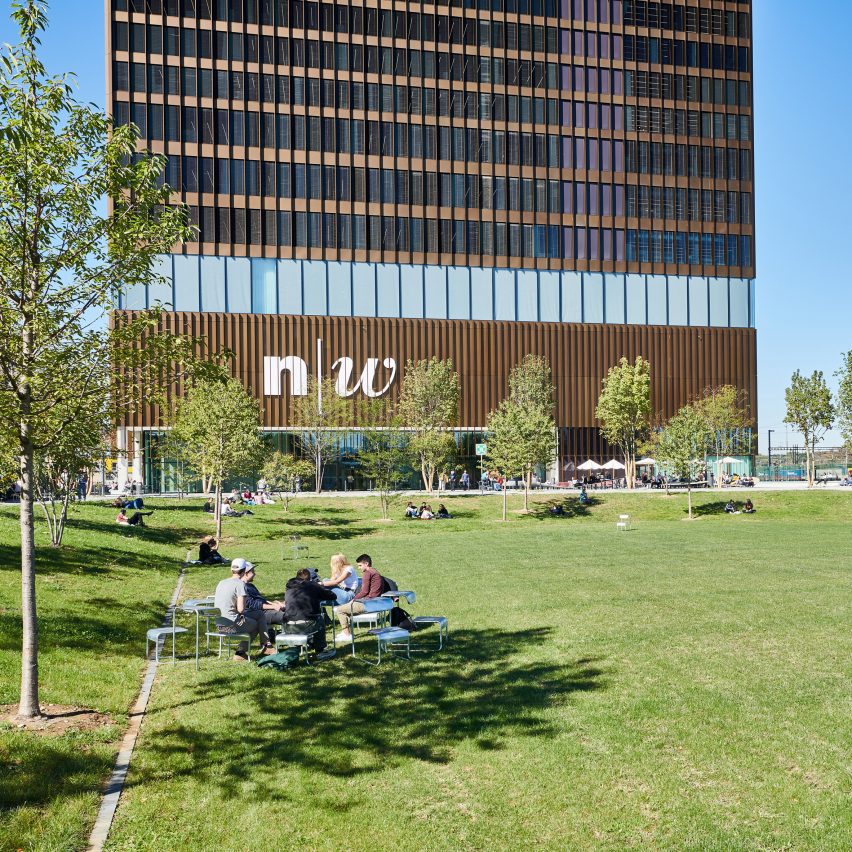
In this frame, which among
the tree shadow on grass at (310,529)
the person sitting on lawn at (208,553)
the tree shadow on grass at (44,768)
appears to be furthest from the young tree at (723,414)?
the tree shadow on grass at (44,768)

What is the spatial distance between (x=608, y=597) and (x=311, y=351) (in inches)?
2122

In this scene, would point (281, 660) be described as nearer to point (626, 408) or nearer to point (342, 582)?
point (342, 582)

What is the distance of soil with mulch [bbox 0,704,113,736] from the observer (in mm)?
8875

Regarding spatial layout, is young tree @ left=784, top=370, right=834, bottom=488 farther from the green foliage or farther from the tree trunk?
the tree trunk

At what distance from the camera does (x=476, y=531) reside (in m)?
38.7

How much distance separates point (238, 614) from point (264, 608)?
36.0 inches

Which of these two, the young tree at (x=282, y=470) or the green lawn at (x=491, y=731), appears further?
the young tree at (x=282, y=470)

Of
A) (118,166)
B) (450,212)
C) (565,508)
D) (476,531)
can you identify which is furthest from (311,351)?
(118,166)

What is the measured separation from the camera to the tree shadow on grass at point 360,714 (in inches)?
310

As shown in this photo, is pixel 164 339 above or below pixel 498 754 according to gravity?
above

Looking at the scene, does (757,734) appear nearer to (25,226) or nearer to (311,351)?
(25,226)

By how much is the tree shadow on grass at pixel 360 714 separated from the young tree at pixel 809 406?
5584cm

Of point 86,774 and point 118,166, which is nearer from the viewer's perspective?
point 86,774

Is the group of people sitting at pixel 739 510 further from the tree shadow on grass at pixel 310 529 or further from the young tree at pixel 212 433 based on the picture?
the young tree at pixel 212 433
